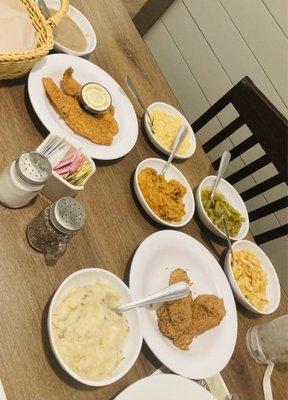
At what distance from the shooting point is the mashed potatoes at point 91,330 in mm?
1021

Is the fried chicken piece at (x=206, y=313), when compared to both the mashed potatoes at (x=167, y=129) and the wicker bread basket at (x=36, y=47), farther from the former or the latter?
the wicker bread basket at (x=36, y=47)

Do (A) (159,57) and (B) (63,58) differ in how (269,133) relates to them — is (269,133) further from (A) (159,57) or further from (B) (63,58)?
(A) (159,57)

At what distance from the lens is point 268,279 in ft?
5.47

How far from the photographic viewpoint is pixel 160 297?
1171mm

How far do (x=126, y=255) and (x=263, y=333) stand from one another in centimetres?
54

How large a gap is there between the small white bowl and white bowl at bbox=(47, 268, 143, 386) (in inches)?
19.5

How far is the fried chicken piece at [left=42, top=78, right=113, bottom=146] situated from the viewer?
1.37 metres

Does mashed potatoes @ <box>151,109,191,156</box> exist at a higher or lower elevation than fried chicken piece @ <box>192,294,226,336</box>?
higher

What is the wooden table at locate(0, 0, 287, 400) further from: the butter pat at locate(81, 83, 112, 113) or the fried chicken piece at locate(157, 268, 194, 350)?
the butter pat at locate(81, 83, 112, 113)

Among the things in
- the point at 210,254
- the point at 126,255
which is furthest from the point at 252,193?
the point at 126,255

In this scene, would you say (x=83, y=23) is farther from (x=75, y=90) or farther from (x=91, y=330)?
(x=91, y=330)

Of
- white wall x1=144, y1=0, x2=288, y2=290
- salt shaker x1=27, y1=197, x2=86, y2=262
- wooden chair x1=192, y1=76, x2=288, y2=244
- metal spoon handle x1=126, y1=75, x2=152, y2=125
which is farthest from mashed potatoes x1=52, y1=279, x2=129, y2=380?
white wall x1=144, y1=0, x2=288, y2=290

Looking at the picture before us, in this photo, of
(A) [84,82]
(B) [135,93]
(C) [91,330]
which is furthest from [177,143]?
(C) [91,330]

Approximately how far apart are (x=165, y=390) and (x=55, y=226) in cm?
53
